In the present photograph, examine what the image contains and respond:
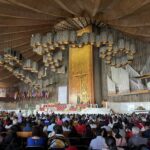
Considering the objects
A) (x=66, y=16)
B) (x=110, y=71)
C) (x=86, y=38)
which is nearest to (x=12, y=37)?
(x=66, y=16)

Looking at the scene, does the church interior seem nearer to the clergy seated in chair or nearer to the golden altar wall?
the golden altar wall

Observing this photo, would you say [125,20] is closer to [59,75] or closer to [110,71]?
[110,71]

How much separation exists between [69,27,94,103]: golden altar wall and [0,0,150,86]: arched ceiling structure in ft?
16.4

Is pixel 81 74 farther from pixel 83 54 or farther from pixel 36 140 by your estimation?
pixel 36 140

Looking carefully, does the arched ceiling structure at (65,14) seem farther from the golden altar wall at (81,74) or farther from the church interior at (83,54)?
the golden altar wall at (81,74)

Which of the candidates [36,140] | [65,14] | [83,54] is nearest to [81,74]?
[83,54]

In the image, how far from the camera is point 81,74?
25.8 metres

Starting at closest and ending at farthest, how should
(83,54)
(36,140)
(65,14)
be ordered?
(36,140) → (65,14) → (83,54)

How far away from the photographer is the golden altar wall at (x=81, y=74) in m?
24.9

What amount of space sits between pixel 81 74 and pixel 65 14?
8517mm

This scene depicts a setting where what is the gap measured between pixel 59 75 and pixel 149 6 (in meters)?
16.2

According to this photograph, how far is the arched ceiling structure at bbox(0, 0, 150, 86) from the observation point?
16344 mm

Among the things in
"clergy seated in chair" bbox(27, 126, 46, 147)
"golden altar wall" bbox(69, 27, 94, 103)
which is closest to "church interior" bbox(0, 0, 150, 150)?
"golden altar wall" bbox(69, 27, 94, 103)

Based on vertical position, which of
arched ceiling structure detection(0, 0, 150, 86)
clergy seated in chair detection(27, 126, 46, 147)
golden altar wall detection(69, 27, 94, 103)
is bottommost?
clergy seated in chair detection(27, 126, 46, 147)
